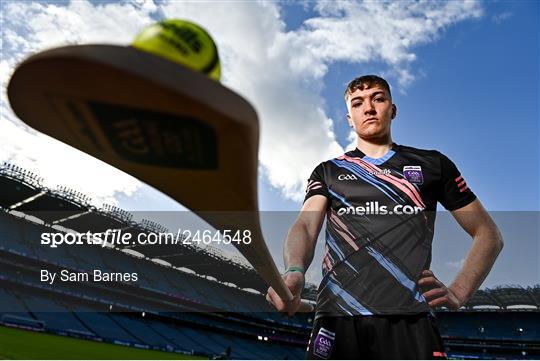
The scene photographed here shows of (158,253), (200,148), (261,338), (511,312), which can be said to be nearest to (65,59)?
(200,148)

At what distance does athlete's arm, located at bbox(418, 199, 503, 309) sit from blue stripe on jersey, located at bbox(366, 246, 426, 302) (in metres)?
0.07

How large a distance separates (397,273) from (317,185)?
70cm

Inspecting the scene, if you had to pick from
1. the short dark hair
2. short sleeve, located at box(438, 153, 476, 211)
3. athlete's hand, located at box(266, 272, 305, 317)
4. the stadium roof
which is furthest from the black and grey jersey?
the stadium roof

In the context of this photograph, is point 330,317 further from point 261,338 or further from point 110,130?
point 261,338

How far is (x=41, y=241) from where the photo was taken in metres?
30.7

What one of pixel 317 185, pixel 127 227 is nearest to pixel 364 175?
pixel 317 185

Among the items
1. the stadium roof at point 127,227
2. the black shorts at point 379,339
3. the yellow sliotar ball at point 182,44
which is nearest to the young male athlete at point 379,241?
the black shorts at point 379,339

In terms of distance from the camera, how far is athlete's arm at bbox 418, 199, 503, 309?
2215 millimetres

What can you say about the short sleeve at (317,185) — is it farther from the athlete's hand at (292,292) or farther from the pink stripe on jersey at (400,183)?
the athlete's hand at (292,292)

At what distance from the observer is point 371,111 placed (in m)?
2.58

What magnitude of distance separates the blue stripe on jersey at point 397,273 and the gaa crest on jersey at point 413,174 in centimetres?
51

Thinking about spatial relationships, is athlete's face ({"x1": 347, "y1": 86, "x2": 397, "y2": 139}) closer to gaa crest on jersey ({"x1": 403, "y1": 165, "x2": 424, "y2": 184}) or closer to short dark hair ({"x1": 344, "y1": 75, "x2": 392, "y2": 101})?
short dark hair ({"x1": 344, "y1": 75, "x2": 392, "y2": 101})

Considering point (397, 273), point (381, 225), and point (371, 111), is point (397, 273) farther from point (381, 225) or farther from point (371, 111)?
point (371, 111)

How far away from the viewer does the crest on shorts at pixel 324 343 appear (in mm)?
2238
